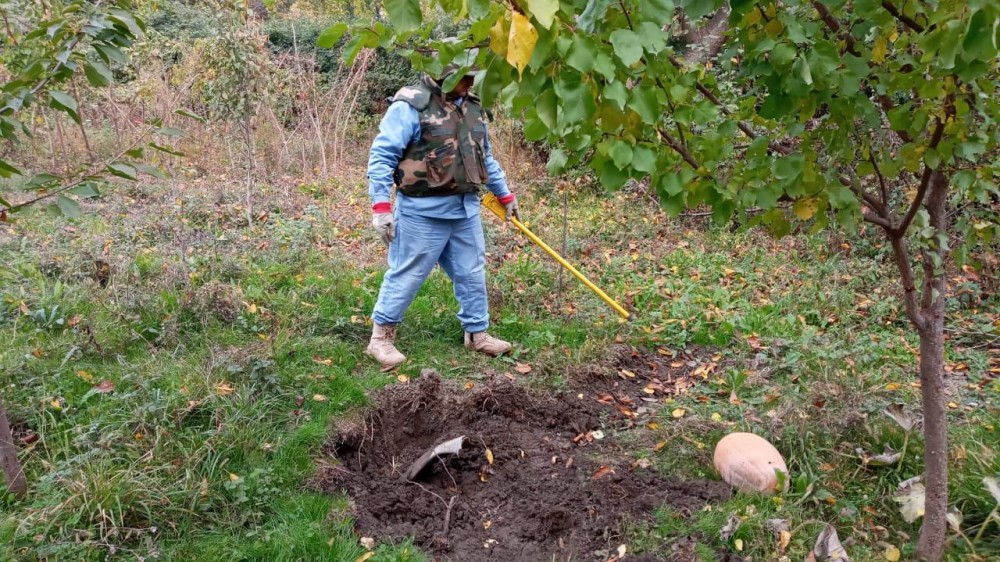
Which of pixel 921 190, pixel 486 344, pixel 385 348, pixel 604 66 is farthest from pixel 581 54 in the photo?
pixel 486 344

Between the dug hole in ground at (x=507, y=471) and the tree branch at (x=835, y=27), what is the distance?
1.96m

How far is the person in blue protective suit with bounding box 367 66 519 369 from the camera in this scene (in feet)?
A: 14.3

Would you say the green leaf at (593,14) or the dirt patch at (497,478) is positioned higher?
the green leaf at (593,14)

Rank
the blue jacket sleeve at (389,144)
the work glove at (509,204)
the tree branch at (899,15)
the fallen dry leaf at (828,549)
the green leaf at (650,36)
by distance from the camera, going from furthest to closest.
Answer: the work glove at (509,204)
the blue jacket sleeve at (389,144)
the fallen dry leaf at (828,549)
the tree branch at (899,15)
the green leaf at (650,36)

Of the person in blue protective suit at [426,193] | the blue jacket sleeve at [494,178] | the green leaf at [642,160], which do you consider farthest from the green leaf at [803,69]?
the blue jacket sleeve at [494,178]

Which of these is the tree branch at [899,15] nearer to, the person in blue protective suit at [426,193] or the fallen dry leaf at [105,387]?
the person in blue protective suit at [426,193]

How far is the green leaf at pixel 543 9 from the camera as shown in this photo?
115 cm

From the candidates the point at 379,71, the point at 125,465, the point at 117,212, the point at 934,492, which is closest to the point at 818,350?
the point at 934,492

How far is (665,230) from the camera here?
7.68 metres

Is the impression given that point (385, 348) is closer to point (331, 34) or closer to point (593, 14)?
point (331, 34)

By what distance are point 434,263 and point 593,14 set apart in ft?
10.9

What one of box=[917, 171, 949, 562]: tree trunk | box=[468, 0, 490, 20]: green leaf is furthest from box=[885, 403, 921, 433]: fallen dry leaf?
box=[468, 0, 490, 20]: green leaf

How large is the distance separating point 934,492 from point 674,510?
1018 mm

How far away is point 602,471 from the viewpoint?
3.50m
